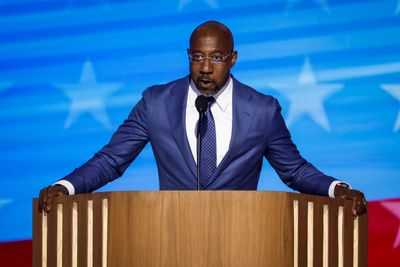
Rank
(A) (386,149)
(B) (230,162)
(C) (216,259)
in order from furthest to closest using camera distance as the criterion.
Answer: (A) (386,149) < (B) (230,162) < (C) (216,259)

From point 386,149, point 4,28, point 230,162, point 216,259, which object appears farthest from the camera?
point 4,28

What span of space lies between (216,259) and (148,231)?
0.62ft

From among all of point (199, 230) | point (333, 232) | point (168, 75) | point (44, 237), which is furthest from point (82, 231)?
point (168, 75)

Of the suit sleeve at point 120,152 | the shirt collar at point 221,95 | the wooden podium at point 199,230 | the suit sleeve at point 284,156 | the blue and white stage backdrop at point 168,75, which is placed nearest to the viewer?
the wooden podium at point 199,230

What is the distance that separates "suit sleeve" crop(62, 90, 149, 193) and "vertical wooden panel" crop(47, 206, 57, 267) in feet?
1.15

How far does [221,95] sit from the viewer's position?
2.96 metres

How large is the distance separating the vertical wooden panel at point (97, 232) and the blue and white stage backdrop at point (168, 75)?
4.88 ft

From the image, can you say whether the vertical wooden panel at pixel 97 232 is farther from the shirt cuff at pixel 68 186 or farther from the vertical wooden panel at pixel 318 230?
the vertical wooden panel at pixel 318 230

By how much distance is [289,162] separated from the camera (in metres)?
2.93

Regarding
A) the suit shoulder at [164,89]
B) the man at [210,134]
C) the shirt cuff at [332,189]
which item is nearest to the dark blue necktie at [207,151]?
the man at [210,134]

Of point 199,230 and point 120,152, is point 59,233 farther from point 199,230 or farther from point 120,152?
point 120,152

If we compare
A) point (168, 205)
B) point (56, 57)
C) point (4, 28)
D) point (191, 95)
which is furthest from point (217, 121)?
point (4, 28)

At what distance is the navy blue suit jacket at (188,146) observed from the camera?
9.20ft

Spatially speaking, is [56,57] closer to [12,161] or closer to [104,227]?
[12,161]
